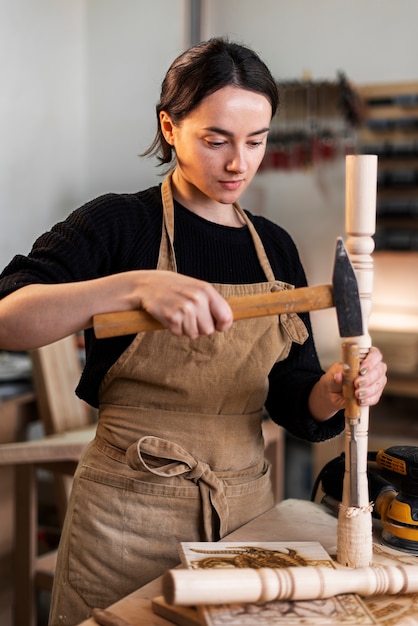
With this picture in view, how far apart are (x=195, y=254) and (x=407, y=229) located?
2456mm

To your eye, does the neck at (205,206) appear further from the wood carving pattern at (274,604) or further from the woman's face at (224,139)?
the wood carving pattern at (274,604)

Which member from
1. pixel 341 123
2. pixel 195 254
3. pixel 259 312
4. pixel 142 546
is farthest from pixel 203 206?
pixel 341 123

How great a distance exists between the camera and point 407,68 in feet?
A: 12.9

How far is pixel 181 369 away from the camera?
1503 mm

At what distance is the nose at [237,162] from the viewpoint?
4.60 feet

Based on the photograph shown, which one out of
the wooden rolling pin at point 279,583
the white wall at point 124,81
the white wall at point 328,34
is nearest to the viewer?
the wooden rolling pin at point 279,583

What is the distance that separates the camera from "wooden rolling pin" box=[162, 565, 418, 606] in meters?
1.06

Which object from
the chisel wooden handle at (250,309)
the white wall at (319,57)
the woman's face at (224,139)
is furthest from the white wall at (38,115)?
the chisel wooden handle at (250,309)

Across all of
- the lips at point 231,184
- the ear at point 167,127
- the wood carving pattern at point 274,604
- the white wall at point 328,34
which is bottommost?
the wood carving pattern at point 274,604

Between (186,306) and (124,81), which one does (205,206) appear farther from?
(124,81)

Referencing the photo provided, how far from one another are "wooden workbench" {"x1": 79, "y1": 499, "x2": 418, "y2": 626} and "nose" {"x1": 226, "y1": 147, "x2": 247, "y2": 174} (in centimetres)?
66

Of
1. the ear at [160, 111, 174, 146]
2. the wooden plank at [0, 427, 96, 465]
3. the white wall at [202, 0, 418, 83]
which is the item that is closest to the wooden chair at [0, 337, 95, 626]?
the wooden plank at [0, 427, 96, 465]

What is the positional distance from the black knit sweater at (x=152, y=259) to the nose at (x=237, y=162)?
0.21m

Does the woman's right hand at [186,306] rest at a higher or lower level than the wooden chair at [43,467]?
higher
